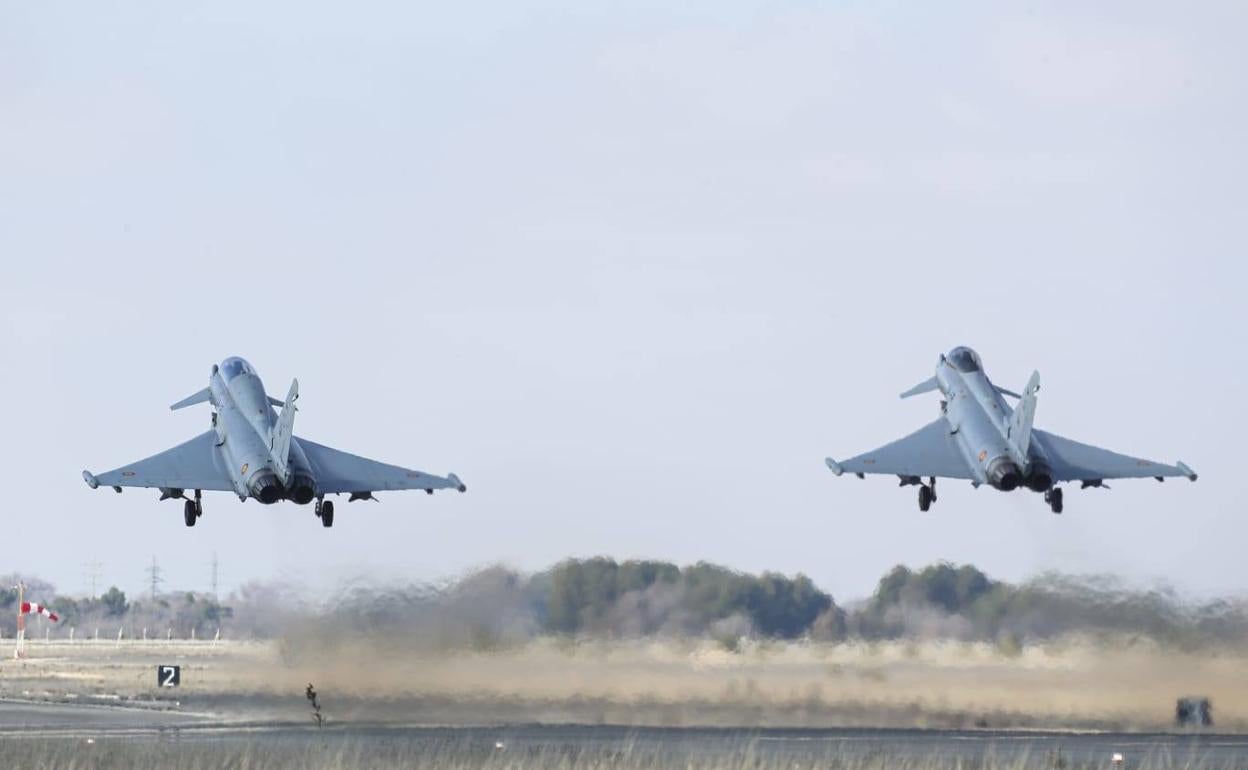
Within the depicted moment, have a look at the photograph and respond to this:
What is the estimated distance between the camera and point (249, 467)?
57562 millimetres

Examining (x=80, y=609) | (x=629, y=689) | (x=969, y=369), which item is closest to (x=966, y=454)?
(x=969, y=369)

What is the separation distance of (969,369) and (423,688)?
18.2 m

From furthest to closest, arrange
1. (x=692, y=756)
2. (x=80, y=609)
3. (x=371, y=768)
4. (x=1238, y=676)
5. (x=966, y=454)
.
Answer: (x=80, y=609)
(x=966, y=454)
(x=1238, y=676)
(x=692, y=756)
(x=371, y=768)

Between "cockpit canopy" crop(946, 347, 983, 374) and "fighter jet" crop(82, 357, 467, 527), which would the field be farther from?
"cockpit canopy" crop(946, 347, 983, 374)

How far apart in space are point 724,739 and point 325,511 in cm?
1605

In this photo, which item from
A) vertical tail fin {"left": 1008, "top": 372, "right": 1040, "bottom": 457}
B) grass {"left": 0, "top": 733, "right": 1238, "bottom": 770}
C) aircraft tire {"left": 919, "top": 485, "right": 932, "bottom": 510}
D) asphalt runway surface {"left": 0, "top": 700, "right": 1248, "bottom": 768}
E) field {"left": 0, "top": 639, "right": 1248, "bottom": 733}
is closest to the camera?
grass {"left": 0, "top": 733, "right": 1238, "bottom": 770}

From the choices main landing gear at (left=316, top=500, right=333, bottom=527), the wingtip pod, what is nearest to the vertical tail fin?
the wingtip pod

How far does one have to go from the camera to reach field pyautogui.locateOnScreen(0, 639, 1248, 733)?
5159 centimetres

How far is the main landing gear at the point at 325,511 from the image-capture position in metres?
59.7

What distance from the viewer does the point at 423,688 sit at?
5303 cm

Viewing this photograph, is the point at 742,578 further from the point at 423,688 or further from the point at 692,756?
the point at 692,756

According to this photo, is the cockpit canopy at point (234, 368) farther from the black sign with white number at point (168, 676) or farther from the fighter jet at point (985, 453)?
the fighter jet at point (985, 453)

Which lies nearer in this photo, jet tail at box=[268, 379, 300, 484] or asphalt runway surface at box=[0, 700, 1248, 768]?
asphalt runway surface at box=[0, 700, 1248, 768]

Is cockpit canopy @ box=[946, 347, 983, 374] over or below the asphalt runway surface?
over
